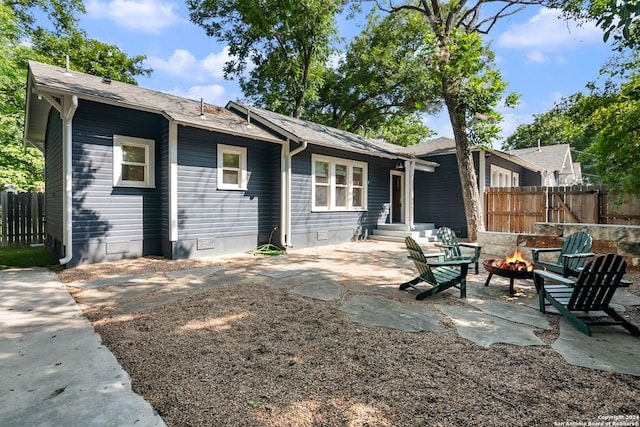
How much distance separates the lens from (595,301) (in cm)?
351

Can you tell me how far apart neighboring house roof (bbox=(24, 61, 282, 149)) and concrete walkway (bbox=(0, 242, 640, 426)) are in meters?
3.53

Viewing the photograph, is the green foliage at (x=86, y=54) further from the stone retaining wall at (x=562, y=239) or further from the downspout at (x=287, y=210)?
the stone retaining wall at (x=562, y=239)

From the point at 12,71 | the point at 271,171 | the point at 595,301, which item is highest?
the point at 12,71

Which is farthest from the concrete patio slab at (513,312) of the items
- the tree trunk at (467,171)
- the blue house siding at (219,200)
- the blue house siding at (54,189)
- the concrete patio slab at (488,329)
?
the blue house siding at (54,189)

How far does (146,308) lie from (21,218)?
891 centimetres

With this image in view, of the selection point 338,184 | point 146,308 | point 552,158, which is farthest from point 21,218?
point 552,158

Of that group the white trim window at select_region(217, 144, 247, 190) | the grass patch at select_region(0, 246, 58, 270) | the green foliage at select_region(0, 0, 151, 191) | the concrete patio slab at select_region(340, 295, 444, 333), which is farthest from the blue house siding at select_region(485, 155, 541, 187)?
the green foliage at select_region(0, 0, 151, 191)

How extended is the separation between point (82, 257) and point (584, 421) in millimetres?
8262

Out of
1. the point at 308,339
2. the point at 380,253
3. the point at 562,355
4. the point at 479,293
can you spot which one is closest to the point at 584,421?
the point at 562,355

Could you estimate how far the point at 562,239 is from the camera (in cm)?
690

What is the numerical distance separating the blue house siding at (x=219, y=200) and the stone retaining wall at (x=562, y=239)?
5909mm

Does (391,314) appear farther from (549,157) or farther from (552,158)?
(549,157)

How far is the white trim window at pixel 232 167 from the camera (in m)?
8.55

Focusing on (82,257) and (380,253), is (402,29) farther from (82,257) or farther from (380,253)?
(82,257)
